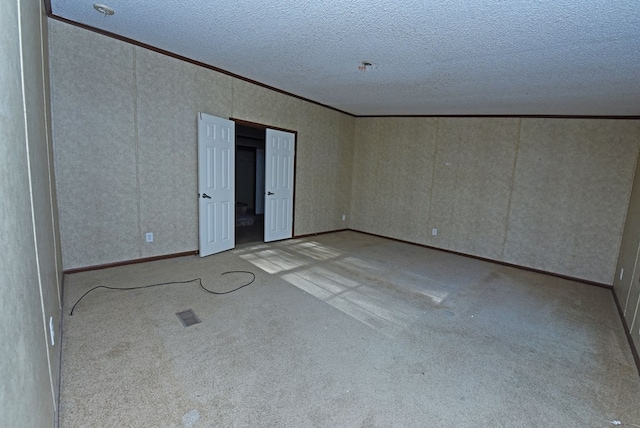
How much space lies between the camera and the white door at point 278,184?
211 inches

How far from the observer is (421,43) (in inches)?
113

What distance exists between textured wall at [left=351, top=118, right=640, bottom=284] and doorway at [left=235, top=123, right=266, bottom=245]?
2.87 m

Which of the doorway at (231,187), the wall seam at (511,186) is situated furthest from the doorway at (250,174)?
the wall seam at (511,186)

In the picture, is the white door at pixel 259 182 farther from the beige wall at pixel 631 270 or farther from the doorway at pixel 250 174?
the beige wall at pixel 631 270

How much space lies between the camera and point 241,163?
8766 mm

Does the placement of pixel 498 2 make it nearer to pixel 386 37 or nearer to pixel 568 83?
pixel 386 37

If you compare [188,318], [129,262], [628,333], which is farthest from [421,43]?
[129,262]

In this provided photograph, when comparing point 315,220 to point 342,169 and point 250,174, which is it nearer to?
point 342,169

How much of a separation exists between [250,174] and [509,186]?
251 inches

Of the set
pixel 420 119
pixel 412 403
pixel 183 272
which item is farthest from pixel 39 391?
pixel 420 119

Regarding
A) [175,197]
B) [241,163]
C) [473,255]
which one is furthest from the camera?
[241,163]

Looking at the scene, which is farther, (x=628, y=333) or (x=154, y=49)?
(x=154, y=49)

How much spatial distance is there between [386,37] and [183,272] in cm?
333

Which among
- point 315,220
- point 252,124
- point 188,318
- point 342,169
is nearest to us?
point 188,318
